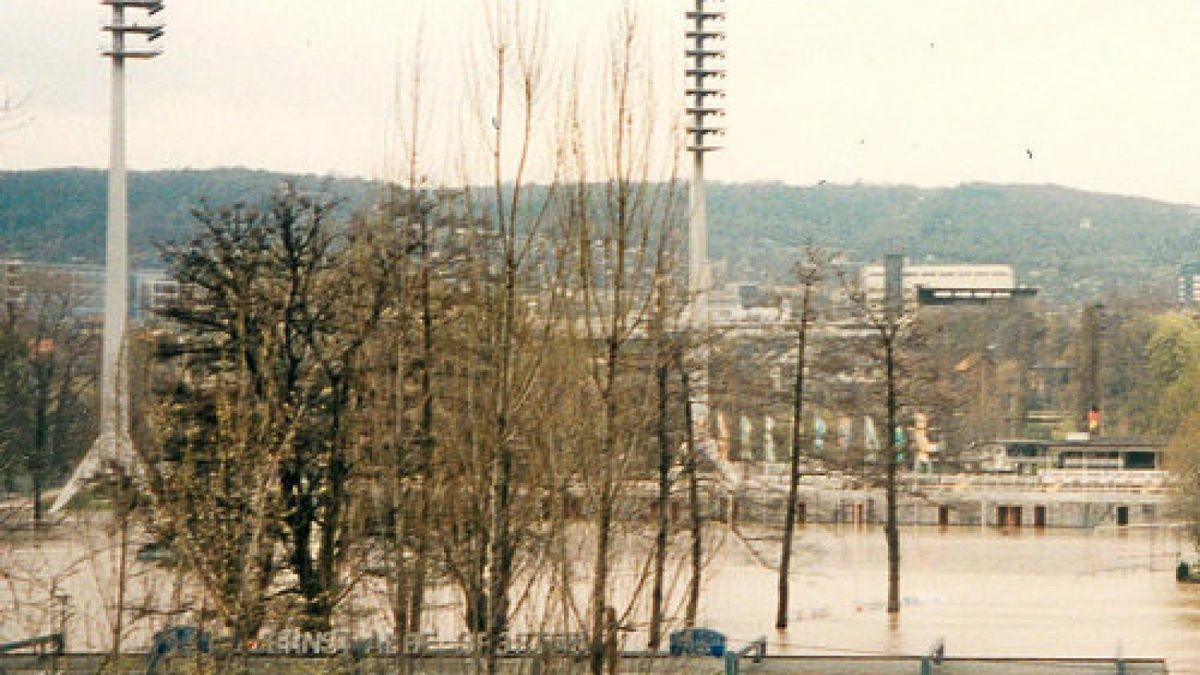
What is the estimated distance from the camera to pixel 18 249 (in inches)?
3679

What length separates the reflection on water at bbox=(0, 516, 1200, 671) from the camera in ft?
86.1

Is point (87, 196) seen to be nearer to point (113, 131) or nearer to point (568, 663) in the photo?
point (113, 131)

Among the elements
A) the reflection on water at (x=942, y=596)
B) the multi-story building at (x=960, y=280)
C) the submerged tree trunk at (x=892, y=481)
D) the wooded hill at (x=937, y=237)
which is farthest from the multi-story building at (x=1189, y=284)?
the submerged tree trunk at (x=892, y=481)

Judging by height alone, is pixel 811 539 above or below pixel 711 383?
below

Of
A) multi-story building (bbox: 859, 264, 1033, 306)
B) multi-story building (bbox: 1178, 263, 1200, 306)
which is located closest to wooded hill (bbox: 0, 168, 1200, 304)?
multi-story building (bbox: 1178, 263, 1200, 306)

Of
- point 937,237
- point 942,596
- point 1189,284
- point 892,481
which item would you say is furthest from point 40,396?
point 937,237

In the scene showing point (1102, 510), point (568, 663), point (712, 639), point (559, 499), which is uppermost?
point (559, 499)

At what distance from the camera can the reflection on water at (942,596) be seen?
26.2 m

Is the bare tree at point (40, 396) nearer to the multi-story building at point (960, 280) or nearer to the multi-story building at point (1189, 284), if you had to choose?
the multi-story building at point (960, 280)

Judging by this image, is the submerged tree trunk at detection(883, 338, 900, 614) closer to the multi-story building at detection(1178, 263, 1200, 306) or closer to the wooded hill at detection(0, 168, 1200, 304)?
the wooded hill at detection(0, 168, 1200, 304)

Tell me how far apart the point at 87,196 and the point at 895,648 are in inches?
3366

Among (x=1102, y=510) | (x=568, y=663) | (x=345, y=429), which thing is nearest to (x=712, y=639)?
(x=345, y=429)

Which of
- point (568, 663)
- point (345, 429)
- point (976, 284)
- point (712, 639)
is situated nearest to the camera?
point (568, 663)

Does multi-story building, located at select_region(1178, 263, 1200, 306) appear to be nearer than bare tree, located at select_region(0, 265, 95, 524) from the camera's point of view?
No
